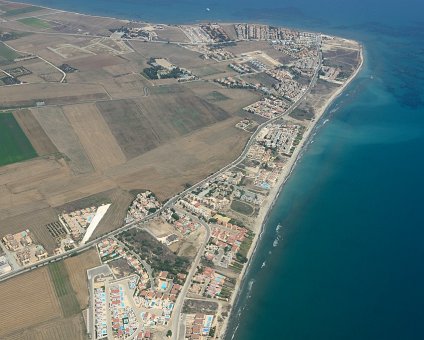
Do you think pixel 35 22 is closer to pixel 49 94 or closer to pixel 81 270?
pixel 49 94

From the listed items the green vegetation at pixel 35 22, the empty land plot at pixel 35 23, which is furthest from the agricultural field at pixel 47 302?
the green vegetation at pixel 35 22

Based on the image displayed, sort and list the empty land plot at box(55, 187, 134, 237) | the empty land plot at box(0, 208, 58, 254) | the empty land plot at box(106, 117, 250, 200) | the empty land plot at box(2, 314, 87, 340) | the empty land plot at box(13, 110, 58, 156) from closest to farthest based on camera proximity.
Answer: the empty land plot at box(2, 314, 87, 340) → the empty land plot at box(0, 208, 58, 254) → the empty land plot at box(55, 187, 134, 237) → the empty land plot at box(106, 117, 250, 200) → the empty land plot at box(13, 110, 58, 156)

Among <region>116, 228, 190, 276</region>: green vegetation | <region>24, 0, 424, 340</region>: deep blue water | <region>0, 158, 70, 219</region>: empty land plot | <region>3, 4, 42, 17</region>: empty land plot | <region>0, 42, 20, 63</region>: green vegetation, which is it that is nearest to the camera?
<region>24, 0, 424, 340</region>: deep blue water

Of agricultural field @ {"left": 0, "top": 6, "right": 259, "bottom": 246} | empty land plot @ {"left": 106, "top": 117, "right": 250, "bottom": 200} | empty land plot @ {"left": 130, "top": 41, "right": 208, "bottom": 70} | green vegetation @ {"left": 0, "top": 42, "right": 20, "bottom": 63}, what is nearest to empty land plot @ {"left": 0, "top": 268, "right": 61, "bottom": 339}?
agricultural field @ {"left": 0, "top": 6, "right": 259, "bottom": 246}

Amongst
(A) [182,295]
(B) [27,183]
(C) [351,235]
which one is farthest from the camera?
(B) [27,183]

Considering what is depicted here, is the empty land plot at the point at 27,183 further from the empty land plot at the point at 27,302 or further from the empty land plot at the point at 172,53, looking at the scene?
the empty land plot at the point at 172,53

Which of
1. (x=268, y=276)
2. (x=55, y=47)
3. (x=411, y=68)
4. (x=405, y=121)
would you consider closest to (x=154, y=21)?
(x=55, y=47)

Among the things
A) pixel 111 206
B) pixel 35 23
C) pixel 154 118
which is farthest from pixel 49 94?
pixel 35 23

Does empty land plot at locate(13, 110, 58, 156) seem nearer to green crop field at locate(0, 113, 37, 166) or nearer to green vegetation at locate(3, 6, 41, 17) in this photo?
green crop field at locate(0, 113, 37, 166)
